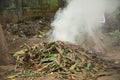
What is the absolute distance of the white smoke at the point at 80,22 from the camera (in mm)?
9836

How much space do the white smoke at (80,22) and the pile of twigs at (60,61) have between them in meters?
1.14

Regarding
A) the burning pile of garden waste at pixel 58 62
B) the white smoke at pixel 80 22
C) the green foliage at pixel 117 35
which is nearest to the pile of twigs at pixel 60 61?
the burning pile of garden waste at pixel 58 62

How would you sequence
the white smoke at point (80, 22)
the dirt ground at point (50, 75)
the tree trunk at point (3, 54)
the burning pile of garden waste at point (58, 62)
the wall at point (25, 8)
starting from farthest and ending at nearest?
the wall at point (25, 8), the white smoke at point (80, 22), the tree trunk at point (3, 54), the burning pile of garden waste at point (58, 62), the dirt ground at point (50, 75)

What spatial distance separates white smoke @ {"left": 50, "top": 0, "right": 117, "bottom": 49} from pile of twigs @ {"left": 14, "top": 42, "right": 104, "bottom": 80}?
1.14 meters

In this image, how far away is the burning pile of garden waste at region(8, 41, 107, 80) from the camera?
704cm

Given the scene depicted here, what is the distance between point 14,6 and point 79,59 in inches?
241

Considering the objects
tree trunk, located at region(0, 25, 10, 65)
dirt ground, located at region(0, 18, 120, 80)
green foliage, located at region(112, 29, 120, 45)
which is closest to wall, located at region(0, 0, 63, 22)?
dirt ground, located at region(0, 18, 120, 80)

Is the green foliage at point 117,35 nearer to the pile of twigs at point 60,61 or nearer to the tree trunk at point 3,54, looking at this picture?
the pile of twigs at point 60,61

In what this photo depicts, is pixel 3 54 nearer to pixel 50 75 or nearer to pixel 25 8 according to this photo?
pixel 50 75

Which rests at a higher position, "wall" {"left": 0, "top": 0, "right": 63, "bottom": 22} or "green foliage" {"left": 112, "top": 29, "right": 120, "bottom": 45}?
"wall" {"left": 0, "top": 0, "right": 63, "bottom": 22}

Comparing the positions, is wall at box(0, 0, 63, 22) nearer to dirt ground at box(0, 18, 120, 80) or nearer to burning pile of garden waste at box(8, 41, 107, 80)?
dirt ground at box(0, 18, 120, 80)

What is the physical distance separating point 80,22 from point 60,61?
3053mm

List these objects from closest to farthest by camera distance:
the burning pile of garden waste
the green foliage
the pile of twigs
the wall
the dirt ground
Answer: the dirt ground, the burning pile of garden waste, the pile of twigs, the green foliage, the wall

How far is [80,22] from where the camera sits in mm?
10289
